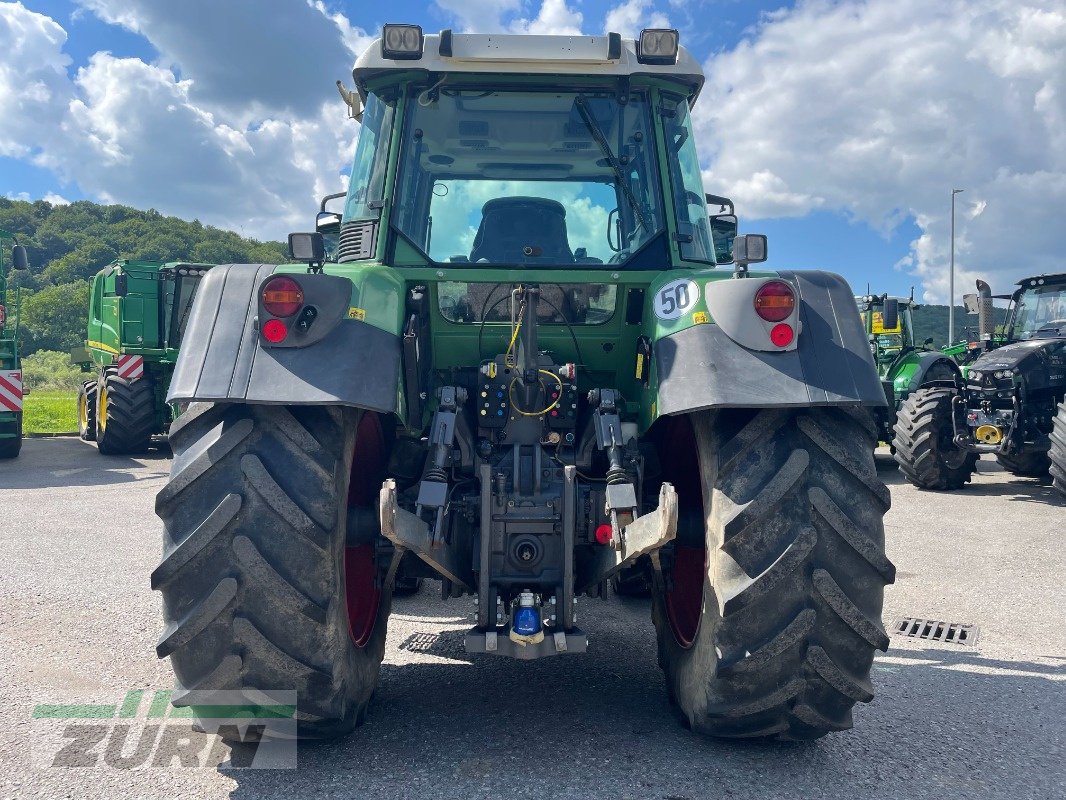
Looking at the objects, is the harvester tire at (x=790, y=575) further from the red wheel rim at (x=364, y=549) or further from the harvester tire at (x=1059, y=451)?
the harvester tire at (x=1059, y=451)

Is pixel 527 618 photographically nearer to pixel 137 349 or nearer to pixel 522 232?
pixel 522 232

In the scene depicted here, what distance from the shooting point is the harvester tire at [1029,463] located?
1223 cm

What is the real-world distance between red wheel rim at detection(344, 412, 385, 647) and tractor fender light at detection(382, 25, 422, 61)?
5.19ft

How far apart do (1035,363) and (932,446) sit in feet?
6.42

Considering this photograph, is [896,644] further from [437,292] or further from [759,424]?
[437,292]

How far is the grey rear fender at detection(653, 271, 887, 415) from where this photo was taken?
2879mm

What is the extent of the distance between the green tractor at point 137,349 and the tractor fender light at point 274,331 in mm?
12659

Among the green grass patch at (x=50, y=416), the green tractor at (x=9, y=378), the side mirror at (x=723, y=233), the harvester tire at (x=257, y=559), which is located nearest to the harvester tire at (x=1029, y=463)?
the side mirror at (x=723, y=233)

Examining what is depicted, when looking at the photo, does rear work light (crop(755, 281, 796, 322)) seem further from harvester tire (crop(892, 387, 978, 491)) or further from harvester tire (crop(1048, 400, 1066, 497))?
harvester tire (crop(892, 387, 978, 491))

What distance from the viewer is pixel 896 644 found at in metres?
4.89

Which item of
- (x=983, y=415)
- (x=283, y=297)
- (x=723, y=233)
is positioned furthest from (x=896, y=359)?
(x=283, y=297)

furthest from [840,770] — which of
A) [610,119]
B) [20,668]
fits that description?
[20,668]

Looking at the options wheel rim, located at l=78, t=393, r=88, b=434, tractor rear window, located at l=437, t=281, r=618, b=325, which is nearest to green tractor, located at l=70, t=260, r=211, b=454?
wheel rim, located at l=78, t=393, r=88, b=434

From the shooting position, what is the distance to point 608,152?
4012mm
